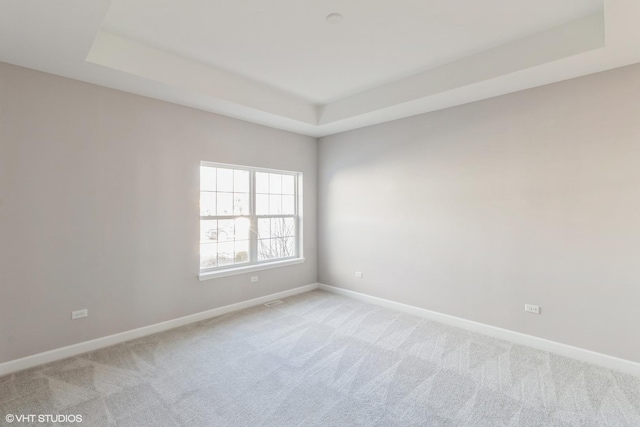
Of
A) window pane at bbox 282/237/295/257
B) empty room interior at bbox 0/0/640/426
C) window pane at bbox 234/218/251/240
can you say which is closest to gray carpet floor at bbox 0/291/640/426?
empty room interior at bbox 0/0/640/426

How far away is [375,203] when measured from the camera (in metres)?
4.52

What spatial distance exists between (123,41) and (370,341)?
3.83 m

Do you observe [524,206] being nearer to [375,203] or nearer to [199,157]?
[375,203]

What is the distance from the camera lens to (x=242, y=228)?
4383 mm

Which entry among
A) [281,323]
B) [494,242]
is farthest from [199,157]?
[494,242]

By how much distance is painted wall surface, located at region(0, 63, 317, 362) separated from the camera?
2635mm

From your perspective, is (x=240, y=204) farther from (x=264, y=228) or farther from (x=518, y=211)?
(x=518, y=211)

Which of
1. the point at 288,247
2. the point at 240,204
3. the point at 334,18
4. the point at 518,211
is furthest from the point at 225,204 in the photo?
the point at 518,211

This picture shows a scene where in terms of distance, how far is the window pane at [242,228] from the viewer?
14.2ft

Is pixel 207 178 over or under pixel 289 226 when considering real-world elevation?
over

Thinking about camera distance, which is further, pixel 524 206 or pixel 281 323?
pixel 281 323

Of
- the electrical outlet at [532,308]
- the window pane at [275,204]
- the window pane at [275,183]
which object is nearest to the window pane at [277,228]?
the window pane at [275,204]

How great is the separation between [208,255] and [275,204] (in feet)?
4.50

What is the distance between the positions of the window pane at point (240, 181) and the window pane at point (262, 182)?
20 cm
